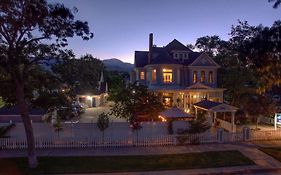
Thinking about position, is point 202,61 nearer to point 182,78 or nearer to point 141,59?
point 182,78

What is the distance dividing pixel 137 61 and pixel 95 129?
21.9 m

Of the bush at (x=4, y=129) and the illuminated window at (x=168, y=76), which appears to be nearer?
the bush at (x=4, y=129)

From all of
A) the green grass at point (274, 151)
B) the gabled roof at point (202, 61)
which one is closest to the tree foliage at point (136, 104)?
the green grass at point (274, 151)

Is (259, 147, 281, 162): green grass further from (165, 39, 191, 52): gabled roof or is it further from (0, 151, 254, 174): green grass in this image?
(165, 39, 191, 52): gabled roof

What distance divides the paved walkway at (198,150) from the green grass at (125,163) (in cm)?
63

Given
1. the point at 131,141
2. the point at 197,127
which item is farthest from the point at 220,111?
the point at 131,141

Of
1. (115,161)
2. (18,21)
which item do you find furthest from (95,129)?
(18,21)

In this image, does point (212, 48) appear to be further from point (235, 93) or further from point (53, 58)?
point (53, 58)

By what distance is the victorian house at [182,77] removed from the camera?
1464 inches

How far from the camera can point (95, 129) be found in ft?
70.7

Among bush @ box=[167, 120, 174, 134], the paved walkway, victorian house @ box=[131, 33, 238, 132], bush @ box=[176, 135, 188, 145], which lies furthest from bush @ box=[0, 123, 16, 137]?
victorian house @ box=[131, 33, 238, 132]

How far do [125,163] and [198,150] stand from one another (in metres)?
5.59

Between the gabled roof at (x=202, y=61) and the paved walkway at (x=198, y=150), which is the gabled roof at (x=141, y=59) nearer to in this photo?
the gabled roof at (x=202, y=61)

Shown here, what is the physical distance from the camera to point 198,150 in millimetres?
19781
